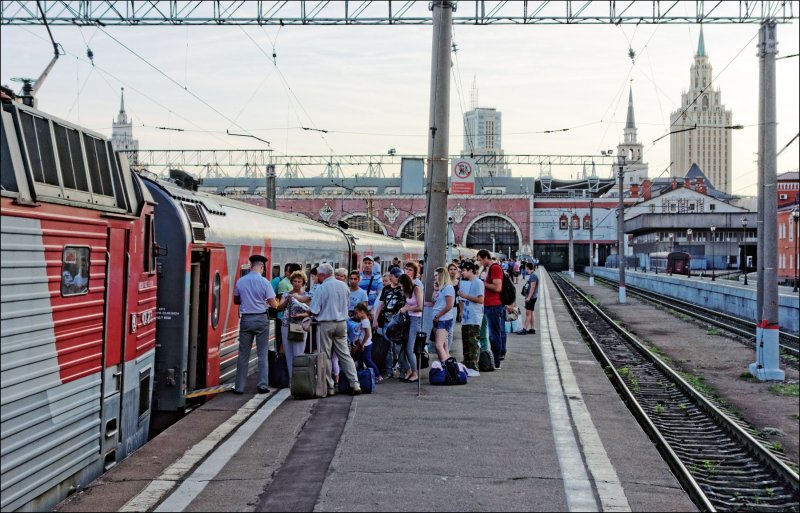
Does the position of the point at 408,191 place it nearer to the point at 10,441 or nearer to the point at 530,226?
the point at 10,441

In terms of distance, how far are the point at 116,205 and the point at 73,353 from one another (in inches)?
66.9

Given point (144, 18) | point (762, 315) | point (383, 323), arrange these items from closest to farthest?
point (383, 323), point (762, 315), point (144, 18)

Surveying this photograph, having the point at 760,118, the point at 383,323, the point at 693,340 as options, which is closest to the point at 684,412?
the point at 383,323

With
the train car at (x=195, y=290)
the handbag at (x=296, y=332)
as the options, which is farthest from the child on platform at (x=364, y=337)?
the train car at (x=195, y=290)

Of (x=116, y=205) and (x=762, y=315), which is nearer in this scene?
(x=116, y=205)

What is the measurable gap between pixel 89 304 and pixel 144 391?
2451 mm

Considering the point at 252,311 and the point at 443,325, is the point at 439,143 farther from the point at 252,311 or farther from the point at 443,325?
the point at 252,311

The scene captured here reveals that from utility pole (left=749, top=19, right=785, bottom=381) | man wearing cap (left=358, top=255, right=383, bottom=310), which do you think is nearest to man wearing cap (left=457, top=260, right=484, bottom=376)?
man wearing cap (left=358, top=255, right=383, bottom=310)

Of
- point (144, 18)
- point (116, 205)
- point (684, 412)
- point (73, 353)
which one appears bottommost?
point (684, 412)

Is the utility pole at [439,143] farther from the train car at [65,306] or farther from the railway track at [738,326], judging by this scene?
the railway track at [738,326]

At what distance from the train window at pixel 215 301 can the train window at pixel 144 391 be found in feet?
5.87

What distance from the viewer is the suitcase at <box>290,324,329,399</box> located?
11.3m

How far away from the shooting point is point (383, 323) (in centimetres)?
1337

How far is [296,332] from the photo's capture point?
12.0 m
